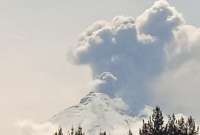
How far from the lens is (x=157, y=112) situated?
68.8 meters

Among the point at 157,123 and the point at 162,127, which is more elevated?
the point at 157,123

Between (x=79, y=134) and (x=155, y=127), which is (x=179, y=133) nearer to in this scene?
(x=155, y=127)

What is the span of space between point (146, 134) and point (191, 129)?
5.95 metres

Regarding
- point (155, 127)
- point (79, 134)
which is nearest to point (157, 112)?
point (155, 127)

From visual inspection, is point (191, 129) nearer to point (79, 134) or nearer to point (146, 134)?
point (146, 134)

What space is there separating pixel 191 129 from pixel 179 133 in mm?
1920

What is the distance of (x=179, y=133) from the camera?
6775 centimetres

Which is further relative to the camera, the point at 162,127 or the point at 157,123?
the point at 157,123

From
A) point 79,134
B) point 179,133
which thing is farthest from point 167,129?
point 79,134

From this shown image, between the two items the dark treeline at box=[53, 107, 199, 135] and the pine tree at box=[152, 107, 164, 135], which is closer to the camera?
the pine tree at box=[152, 107, 164, 135]

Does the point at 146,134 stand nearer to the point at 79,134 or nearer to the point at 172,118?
the point at 172,118

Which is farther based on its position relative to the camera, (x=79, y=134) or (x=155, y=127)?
(x=79, y=134)

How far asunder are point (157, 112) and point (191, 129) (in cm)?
484

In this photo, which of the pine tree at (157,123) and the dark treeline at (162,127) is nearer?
the pine tree at (157,123)
